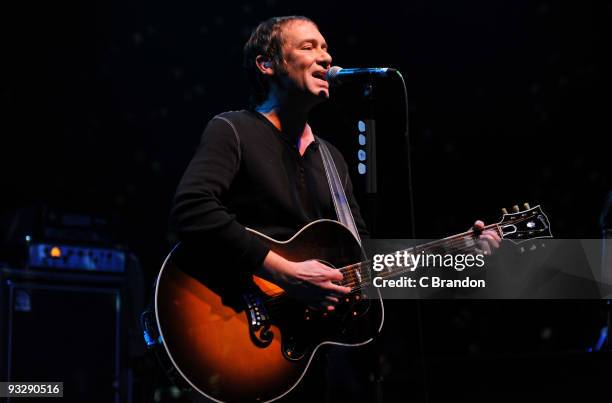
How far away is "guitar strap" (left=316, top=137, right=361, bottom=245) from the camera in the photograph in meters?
2.79

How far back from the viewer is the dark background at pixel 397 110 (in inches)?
208

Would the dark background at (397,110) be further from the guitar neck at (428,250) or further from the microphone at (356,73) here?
the microphone at (356,73)

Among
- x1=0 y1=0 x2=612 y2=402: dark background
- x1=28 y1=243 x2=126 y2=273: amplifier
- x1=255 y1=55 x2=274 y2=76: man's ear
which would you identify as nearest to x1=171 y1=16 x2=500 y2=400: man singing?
x1=255 y1=55 x2=274 y2=76: man's ear

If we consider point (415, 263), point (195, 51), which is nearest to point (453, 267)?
point (415, 263)

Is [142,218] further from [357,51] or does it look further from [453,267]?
[453,267]

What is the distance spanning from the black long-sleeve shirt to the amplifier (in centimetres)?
190

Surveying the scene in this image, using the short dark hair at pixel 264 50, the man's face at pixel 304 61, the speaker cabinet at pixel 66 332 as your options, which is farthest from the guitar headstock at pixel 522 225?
the speaker cabinet at pixel 66 332

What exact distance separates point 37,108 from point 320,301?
351 cm

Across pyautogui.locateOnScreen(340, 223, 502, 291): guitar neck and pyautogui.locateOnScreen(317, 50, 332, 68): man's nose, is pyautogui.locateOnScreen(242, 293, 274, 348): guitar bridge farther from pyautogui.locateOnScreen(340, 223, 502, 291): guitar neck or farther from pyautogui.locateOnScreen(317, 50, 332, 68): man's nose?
pyautogui.locateOnScreen(317, 50, 332, 68): man's nose

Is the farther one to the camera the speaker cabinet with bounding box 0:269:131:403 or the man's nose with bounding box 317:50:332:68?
the speaker cabinet with bounding box 0:269:131:403

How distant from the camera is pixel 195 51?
18.2 feet

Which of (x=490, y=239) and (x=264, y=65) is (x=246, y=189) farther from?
(x=490, y=239)

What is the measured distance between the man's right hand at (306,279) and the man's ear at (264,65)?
2.54ft

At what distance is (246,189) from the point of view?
257cm
